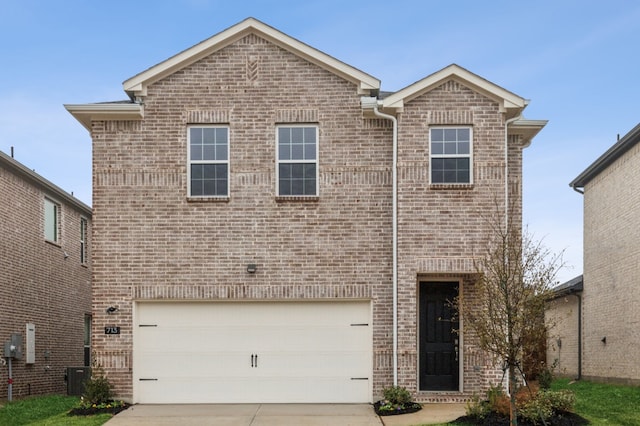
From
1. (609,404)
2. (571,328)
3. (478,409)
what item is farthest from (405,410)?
(571,328)

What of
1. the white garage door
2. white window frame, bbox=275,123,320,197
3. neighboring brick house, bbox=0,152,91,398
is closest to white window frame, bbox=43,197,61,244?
neighboring brick house, bbox=0,152,91,398

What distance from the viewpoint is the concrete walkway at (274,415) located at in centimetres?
1341

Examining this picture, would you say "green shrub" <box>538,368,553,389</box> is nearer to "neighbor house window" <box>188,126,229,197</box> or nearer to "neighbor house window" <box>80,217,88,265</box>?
"neighbor house window" <box>188,126,229,197</box>

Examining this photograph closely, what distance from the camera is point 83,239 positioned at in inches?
969

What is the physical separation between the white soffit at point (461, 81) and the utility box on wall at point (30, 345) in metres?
11.5

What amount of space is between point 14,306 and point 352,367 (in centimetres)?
922

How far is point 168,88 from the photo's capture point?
16094 millimetres

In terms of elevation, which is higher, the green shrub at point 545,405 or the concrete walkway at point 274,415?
the green shrub at point 545,405

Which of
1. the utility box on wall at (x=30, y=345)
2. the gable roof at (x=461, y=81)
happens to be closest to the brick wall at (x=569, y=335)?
the gable roof at (x=461, y=81)

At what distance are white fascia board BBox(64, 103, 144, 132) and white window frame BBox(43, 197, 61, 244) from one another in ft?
21.0

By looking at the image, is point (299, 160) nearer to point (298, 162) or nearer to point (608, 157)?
point (298, 162)

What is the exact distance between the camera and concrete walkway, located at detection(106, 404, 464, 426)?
44.0 ft

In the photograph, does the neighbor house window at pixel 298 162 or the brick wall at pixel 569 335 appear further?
the brick wall at pixel 569 335

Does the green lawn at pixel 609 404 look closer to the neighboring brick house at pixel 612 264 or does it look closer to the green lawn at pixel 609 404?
the green lawn at pixel 609 404
